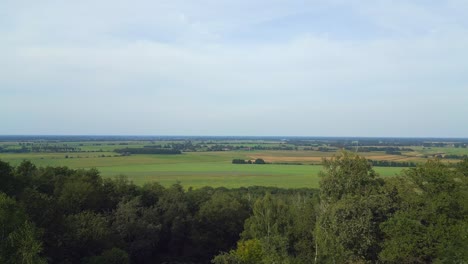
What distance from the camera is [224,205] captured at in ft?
137

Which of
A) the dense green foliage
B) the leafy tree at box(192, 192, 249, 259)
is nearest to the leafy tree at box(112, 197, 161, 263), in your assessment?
the dense green foliage

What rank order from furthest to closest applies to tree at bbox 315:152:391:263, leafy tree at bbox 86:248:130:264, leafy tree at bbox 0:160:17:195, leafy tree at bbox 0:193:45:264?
leafy tree at bbox 0:160:17:195 < leafy tree at bbox 86:248:130:264 < tree at bbox 315:152:391:263 < leafy tree at bbox 0:193:45:264

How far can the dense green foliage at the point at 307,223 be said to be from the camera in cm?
1927

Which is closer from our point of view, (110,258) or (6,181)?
(110,258)

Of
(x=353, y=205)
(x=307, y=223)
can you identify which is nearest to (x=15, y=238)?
(x=353, y=205)

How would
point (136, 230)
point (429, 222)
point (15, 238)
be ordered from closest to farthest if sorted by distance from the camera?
point (15, 238) < point (429, 222) < point (136, 230)

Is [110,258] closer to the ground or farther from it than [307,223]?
closer to the ground

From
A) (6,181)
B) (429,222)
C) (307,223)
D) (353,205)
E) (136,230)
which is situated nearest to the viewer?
(353,205)

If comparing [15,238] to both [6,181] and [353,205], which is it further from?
[353,205]

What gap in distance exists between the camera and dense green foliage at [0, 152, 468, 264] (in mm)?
19266

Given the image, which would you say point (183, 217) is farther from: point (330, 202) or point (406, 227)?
point (406, 227)

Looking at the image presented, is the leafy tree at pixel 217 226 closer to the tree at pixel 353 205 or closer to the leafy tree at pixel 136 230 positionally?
the leafy tree at pixel 136 230

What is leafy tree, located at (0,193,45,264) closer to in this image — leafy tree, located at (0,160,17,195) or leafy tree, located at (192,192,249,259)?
leafy tree, located at (0,160,17,195)

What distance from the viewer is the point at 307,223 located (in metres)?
32.1
